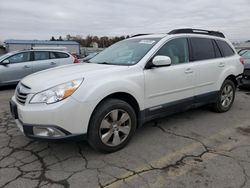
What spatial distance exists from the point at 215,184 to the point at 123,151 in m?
1.30

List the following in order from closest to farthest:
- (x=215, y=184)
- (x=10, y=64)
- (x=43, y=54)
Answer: (x=215, y=184) < (x=10, y=64) < (x=43, y=54)

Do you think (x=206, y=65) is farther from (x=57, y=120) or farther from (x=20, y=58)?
(x=20, y=58)

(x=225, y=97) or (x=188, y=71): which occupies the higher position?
(x=188, y=71)

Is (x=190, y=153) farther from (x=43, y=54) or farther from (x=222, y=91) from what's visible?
(x=43, y=54)

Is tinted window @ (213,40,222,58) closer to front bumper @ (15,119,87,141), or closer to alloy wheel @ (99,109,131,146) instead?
alloy wheel @ (99,109,131,146)

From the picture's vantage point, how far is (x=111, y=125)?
3.21 m

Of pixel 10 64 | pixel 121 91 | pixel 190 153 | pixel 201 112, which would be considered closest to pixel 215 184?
pixel 190 153

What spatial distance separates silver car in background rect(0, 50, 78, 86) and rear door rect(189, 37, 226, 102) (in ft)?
21.5

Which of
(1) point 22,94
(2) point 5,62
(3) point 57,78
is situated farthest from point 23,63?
(3) point 57,78

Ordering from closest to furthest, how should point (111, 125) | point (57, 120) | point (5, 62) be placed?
point (57, 120) < point (111, 125) < point (5, 62)

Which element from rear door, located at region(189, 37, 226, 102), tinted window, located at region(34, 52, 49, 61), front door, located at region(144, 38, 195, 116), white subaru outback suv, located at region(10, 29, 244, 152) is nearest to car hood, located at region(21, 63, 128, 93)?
white subaru outback suv, located at region(10, 29, 244, 152)

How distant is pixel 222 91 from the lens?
16.4ft

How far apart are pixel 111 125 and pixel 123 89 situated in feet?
1.72

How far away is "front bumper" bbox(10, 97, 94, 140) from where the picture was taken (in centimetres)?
275
